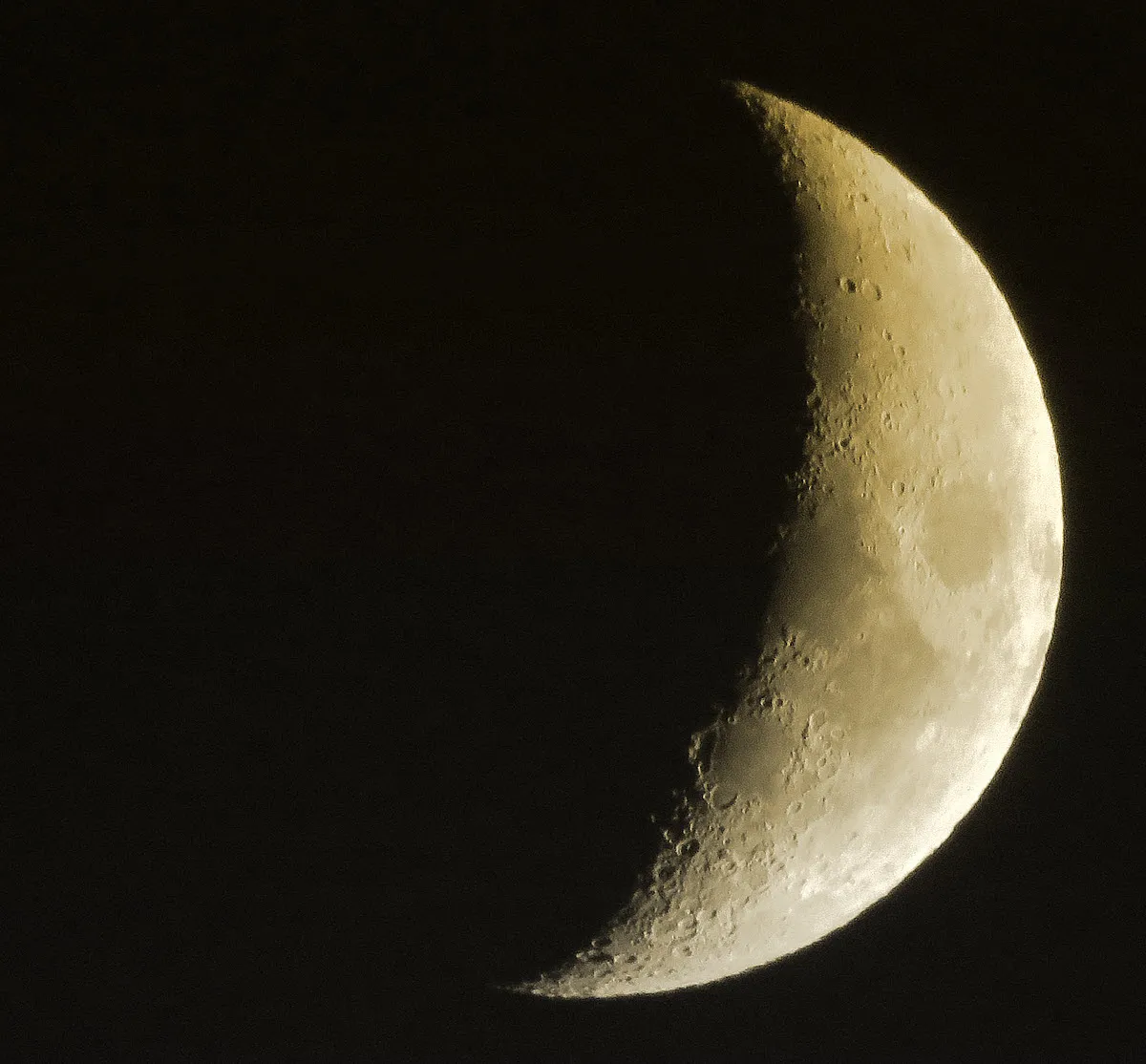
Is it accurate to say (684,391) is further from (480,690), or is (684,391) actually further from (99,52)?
(99,52)

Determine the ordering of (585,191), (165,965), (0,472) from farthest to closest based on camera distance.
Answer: (165,965)
(585,191)
(0,472)

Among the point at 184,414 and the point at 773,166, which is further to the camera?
the point at 773,166

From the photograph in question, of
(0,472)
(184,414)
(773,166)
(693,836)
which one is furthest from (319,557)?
(773,166)

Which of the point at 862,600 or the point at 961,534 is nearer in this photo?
the point at 862,600

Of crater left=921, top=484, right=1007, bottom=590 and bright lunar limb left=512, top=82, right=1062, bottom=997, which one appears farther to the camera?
crater left=921, top=484, right=1007, bottom=590

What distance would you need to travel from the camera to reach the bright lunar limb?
10.9ft

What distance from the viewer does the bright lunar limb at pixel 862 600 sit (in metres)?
3.31

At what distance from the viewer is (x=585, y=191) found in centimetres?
308

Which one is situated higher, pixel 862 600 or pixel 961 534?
pixel 961 534

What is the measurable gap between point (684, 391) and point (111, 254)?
1.53 metres

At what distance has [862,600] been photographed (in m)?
3.36

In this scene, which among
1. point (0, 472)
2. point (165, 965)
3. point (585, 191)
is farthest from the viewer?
point (165, 965)

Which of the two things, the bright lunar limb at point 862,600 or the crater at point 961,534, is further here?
the crater at point 961,534

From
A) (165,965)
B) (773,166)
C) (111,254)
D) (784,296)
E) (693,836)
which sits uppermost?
(773,166)
